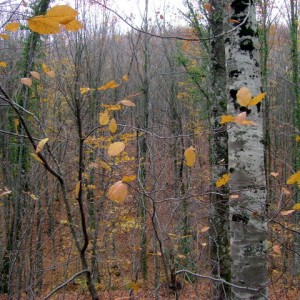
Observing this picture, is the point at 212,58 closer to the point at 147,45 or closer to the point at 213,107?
the point at 213,107

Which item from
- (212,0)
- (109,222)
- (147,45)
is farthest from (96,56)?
(212,0)

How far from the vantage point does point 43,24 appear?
0.82m

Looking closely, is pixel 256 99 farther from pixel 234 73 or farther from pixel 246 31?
pixel 246 31

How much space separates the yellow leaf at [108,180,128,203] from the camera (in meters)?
1.06

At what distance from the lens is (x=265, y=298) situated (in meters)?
2.23

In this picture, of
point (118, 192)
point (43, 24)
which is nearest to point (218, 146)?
point (118, 192)

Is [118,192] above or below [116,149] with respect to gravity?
below

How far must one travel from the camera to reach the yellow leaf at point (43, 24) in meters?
0.80

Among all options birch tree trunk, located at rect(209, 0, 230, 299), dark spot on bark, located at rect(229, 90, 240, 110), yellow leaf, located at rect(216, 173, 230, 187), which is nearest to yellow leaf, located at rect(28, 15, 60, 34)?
yellow leaf, located at rect(216, 173, 230, 187)

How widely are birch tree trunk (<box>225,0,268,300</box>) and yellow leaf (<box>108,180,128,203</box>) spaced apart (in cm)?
136

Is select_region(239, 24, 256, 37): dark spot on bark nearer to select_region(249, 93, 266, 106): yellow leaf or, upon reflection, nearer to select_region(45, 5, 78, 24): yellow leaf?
select_region(249, 93, 266, 106): yellow leaf

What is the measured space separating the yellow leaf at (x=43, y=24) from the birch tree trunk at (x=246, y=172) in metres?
1.70

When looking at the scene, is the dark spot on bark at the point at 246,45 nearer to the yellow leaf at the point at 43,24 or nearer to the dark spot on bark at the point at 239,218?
the dark spot on bark at the point at 239,218

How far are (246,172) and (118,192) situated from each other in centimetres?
151
